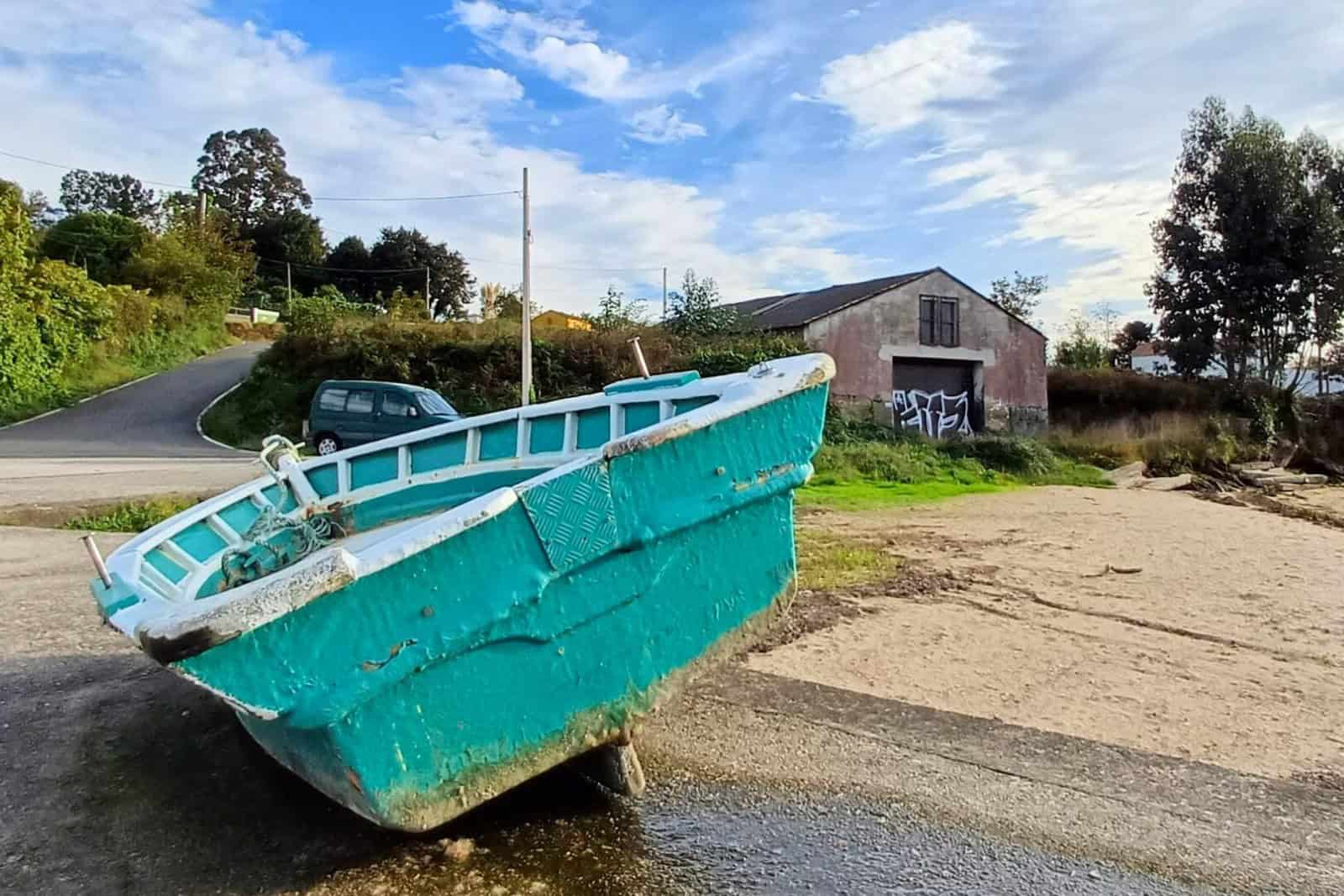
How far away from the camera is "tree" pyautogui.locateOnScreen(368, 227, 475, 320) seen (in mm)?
51938

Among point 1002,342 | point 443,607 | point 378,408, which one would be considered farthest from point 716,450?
point 1002,342

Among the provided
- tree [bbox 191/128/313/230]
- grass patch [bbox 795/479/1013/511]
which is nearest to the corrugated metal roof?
grass patch [bbox 795/479/1013/511]

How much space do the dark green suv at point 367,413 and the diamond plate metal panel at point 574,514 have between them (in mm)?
15749

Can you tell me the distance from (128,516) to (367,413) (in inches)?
339

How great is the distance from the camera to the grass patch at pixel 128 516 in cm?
956

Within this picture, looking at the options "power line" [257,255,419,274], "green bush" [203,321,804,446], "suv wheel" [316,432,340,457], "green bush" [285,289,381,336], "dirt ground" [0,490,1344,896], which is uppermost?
"power line" [257,255,419,274]

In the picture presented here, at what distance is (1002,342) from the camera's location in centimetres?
2862

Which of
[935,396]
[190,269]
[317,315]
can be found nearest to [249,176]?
[190,269]

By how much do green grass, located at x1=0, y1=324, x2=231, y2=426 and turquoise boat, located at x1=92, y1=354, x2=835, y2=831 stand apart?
2807 cm

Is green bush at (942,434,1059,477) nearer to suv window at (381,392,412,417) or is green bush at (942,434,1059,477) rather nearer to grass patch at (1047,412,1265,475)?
grass patch at (1047,412,1265,475)

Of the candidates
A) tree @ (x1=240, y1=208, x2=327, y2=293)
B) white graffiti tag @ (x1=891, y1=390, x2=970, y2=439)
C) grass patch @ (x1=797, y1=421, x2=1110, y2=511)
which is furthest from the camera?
tree @ (x1=240, y1=208, x2=327, y2=293)

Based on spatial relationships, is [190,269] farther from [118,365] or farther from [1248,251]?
[1248,251]

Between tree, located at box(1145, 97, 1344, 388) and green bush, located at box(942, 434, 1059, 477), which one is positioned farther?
tree, located at box(1145, 97, 1344, 388)

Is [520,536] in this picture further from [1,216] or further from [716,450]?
[1,216]
